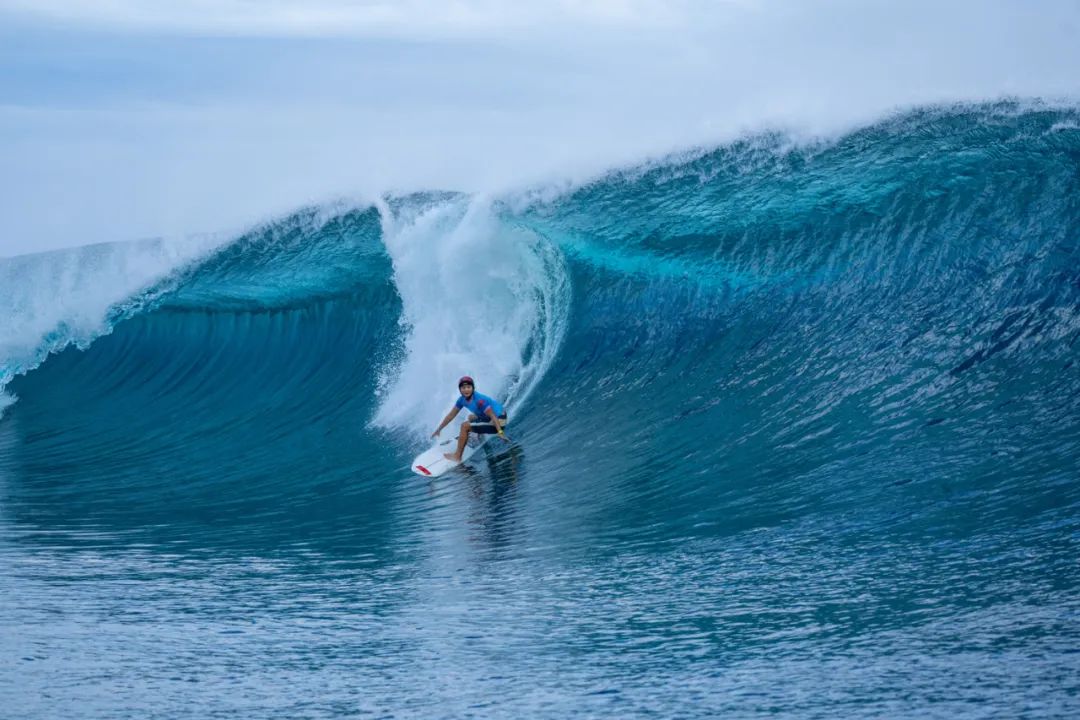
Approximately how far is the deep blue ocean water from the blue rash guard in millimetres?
413

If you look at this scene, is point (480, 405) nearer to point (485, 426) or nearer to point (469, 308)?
point (485, 426)

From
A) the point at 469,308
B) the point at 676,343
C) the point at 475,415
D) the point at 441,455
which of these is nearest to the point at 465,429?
the point at 475,415

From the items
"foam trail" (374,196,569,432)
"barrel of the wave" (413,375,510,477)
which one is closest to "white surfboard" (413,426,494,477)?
"barrel of the wave" (413,375,510,477)

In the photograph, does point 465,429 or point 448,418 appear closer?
point 465,429

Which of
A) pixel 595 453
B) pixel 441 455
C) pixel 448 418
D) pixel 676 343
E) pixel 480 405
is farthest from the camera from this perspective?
Result: pixel 676 343

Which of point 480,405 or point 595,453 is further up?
point 480,405

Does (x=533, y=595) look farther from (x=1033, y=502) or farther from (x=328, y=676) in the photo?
(x=1033, y=502)

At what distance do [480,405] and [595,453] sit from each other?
3.93ft

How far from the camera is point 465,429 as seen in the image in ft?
31.1

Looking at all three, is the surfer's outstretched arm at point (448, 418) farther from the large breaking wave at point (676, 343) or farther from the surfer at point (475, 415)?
the large breaking wave at point (676, 343)

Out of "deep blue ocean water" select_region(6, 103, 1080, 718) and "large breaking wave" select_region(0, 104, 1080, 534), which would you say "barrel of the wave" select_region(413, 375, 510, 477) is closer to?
"deep blue ocean water" select_region(6, 103, 1080, 718)

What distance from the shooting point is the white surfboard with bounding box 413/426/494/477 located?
9258 mm

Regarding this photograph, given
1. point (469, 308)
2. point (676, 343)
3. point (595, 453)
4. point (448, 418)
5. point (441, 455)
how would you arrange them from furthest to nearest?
1. point (469, 308)
2. point (676, 343)
3. point (448, 418)
4. point (441, 455)
5. point (595, 453)

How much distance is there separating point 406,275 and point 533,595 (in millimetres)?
7453
